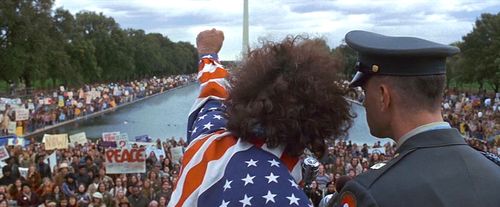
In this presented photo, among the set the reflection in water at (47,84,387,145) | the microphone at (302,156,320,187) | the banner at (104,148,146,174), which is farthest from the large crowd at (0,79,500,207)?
the reflection in water at (47,84,387,145)

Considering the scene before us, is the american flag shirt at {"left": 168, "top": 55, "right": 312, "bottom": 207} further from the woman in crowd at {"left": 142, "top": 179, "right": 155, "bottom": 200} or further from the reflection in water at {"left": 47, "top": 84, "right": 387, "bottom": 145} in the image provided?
the reflection in water at {"left": 47, "top": 84, "right": 387, "bottom": 145}

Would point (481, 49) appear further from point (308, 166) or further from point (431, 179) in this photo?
point (431, 179)

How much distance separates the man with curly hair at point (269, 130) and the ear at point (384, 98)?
555mm

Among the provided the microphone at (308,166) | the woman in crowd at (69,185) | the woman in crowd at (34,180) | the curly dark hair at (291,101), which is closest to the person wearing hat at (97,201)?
the woman in crowd at (69,185)

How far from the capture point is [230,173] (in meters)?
2.66

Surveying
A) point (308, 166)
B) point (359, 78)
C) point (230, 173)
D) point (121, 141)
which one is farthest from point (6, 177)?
point (359, 78)

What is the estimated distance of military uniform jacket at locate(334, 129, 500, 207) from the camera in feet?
6.07

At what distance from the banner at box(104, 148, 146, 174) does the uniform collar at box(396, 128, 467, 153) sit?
1363 centimetres

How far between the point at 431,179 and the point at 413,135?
22 centimetres

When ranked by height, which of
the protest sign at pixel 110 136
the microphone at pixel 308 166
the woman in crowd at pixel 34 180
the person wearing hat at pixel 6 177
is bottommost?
the protest sign at pixel 110 136

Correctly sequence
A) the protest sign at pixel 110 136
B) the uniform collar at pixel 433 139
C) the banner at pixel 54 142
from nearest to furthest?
the uniform collar at pixel 433 139, the banner at pixel 54 142, the protest sign at pixel 110 136

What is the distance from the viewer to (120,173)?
15523mm

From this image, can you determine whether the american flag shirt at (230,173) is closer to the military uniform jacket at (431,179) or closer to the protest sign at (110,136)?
the military uniform jacket at (431,179)

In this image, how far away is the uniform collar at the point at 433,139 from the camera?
2.03 m
